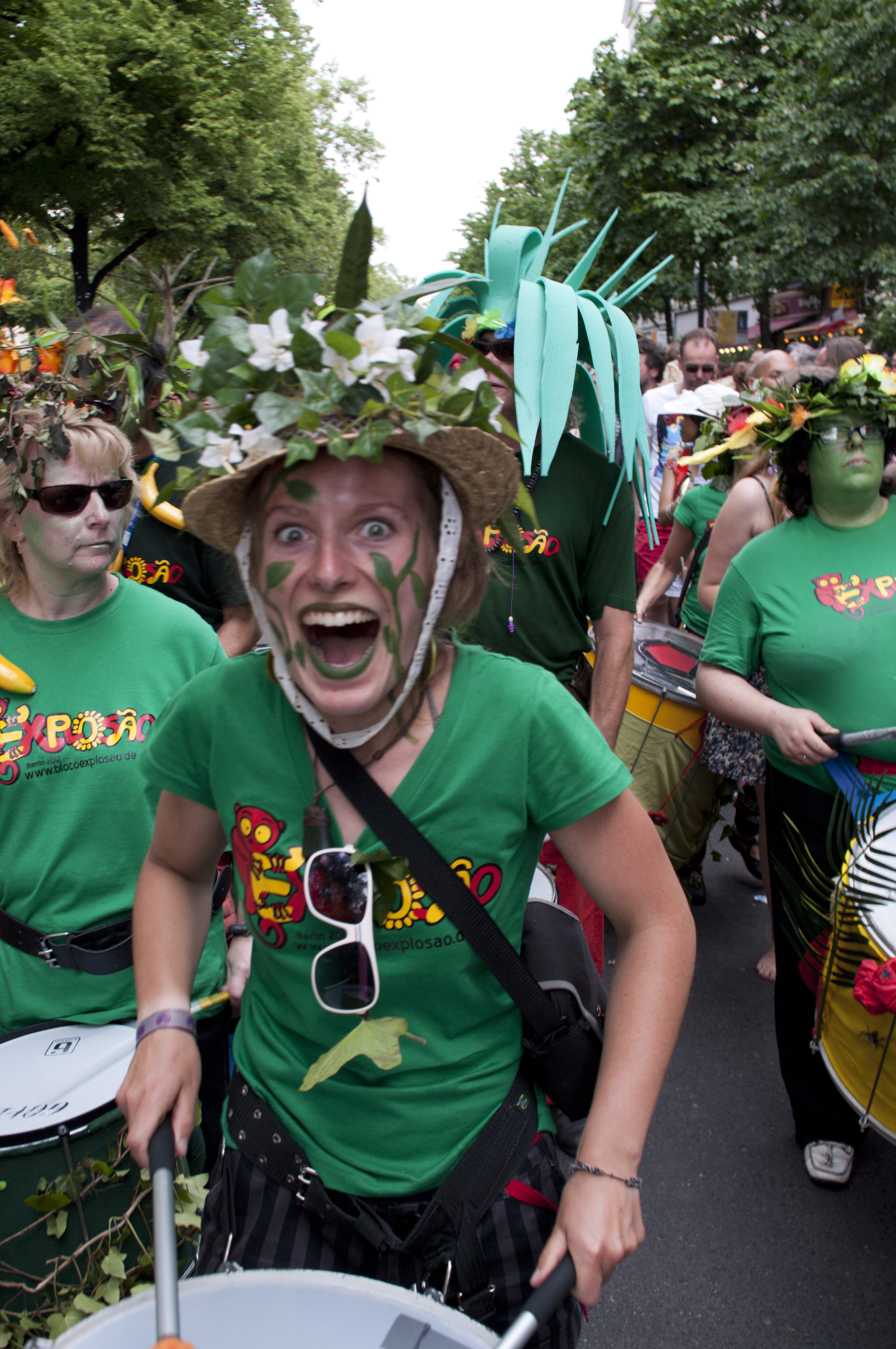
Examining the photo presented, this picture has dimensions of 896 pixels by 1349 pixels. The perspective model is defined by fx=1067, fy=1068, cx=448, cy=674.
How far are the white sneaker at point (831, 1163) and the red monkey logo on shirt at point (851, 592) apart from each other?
163 centimetres

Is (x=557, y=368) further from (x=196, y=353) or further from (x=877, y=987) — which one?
(x=877, y=987)

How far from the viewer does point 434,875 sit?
4.98ft

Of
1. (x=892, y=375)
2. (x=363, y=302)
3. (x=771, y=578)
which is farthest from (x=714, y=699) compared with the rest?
(x=363, y=302)

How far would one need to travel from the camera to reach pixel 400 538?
1.54 m

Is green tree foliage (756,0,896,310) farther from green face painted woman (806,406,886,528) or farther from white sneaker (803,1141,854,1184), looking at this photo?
white sneaker (803,1141,854,1184)

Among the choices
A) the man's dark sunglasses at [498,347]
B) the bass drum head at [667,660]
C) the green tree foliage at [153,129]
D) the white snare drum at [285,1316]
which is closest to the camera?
the white snare drum at [285,1316]

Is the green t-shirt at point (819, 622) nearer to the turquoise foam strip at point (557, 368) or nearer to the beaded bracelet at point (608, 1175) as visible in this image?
the turquoise foam strip at point (557, 368)

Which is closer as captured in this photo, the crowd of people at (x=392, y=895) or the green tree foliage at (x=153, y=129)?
the crowd of people at (x=392, y=895)

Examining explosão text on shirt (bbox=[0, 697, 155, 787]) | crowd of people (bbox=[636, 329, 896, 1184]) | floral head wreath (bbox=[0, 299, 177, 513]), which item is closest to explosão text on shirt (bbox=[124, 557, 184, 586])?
floral head wreath (bbox=[0, 299, 177, 513])

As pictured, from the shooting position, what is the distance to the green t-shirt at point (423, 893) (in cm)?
154

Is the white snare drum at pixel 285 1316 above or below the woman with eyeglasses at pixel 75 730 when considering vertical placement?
below

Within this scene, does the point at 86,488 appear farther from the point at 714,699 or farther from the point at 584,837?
the point at 714,699

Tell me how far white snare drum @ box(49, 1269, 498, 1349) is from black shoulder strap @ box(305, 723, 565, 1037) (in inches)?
16.9

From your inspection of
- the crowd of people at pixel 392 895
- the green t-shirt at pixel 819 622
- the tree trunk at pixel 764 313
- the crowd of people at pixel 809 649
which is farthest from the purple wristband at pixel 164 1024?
the tree trunk at pixel 764 313
